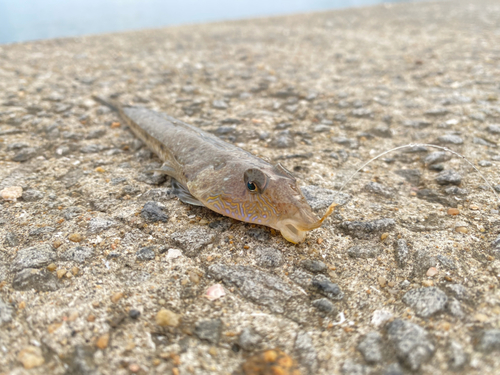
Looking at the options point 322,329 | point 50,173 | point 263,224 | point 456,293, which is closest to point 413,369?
point 322,329

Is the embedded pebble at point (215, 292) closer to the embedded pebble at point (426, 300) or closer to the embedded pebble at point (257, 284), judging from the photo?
the embedded pebble at point (257, 284)

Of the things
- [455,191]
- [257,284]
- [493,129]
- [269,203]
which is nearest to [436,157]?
[455,191]

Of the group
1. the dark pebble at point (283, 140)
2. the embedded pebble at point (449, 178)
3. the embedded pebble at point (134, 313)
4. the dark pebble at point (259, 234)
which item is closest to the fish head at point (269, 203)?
the dark pebble at point (259, 234)

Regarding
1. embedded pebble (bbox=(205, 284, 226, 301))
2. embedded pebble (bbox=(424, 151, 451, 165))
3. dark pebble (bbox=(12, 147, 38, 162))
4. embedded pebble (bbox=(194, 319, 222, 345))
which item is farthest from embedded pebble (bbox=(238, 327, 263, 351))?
dark pebble (bbox=(12, 147, 38, 162))

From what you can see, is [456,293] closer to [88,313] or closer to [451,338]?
[451,338]

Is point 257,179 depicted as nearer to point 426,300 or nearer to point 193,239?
point 193,239

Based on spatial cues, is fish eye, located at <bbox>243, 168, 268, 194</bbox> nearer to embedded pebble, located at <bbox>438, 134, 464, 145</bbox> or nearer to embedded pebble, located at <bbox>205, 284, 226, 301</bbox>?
embedded pebble, located at <bbox>205, 284, 226, 301</bbox>
